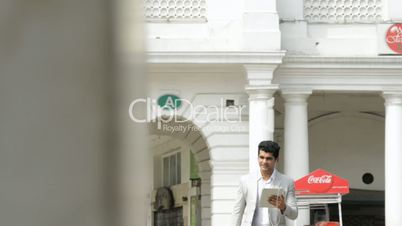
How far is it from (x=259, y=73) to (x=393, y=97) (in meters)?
3.11

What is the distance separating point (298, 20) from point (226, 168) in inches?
145

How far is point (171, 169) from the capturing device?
31594 mm

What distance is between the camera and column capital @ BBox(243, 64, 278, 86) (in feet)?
70.4

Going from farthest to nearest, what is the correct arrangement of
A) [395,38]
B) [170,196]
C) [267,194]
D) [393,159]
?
[170,196] < [393,159] < [395,38] < [267,194]

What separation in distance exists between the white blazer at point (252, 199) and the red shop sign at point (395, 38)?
49.6ft

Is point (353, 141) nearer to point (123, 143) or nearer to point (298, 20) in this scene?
point (298, 20)

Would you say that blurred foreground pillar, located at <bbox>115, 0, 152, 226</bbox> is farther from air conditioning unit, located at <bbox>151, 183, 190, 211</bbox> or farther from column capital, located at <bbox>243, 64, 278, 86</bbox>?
air conditioning unit, located at <bbox>151, 183, 190, 211</bbox>

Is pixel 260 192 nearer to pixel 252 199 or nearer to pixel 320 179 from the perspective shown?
pixel 252 199

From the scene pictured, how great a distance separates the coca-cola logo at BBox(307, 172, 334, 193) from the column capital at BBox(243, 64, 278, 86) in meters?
5.21

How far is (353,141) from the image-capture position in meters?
25.9

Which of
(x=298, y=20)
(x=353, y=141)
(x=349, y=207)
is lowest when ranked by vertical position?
(x=349, y=207)

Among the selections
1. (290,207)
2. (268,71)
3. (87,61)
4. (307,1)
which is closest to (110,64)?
(87,61)

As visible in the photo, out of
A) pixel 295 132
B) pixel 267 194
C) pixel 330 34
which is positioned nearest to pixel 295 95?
pixel 295 132

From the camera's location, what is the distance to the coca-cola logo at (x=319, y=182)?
54.0 feet
